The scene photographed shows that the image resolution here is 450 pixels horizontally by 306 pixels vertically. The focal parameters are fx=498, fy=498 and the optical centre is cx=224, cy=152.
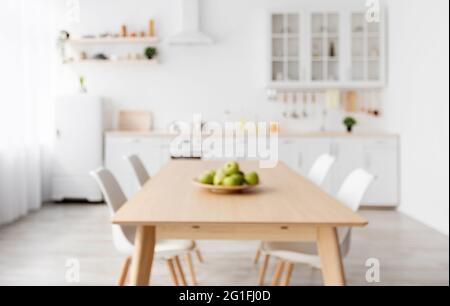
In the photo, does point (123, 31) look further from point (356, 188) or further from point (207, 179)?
point (356, 188)

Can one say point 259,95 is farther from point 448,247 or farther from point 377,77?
point 448,247

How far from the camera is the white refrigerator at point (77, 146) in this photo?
6184 mm

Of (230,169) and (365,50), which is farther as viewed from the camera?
(365,50)

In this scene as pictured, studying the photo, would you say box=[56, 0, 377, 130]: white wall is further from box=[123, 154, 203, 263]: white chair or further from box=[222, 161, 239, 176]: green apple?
box=[222, 161, 239, 176]: green apple

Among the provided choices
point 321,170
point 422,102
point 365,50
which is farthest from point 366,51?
point 321,170

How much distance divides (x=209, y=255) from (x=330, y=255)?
1.99 meters

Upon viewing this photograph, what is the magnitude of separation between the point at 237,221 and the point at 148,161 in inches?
176

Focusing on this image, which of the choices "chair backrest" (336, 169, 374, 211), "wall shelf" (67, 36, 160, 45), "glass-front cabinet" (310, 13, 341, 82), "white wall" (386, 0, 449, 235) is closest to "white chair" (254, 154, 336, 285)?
"chair backrest" (336, 169, 374, 211)

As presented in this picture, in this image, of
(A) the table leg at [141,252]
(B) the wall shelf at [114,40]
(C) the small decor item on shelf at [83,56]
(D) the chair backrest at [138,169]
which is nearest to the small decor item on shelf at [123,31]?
(B) the wall shelf at [114,40]

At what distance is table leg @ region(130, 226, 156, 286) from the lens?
2.09 metres

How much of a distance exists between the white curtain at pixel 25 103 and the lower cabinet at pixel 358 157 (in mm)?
2957

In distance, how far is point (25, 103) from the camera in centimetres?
556

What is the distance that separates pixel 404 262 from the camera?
373 cm

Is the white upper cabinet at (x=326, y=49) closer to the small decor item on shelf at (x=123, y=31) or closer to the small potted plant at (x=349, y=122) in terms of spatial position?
the small potted plant at (x=349, y=122)
